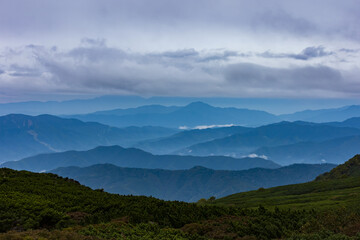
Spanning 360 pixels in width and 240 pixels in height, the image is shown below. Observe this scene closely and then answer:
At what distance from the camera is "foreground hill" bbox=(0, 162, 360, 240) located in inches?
1037

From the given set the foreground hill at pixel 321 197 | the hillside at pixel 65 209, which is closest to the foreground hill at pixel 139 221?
the hillside at pixel 65 209

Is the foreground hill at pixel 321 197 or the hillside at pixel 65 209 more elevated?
the hillside at pixel 65 209

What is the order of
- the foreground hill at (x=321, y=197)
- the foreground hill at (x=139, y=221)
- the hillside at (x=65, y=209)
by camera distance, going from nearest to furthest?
the foreground hill at (x=139, y=221), the hillside at (x=65, y=209), the foreground hill at (x=321, y=197)

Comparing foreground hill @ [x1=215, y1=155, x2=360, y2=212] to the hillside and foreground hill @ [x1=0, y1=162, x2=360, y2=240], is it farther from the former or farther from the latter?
the hillside

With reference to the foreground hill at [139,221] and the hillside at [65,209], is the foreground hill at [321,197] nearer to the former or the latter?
the foreground hill at [139,221]

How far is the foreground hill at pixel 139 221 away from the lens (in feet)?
86.4

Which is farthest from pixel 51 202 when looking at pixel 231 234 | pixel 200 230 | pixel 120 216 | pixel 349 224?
pixel 349 224

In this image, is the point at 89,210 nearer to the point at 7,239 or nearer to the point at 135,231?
the point at 135,231

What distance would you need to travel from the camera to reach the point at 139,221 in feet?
104

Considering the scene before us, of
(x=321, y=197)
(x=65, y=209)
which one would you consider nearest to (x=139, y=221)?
(x=65, y=209)

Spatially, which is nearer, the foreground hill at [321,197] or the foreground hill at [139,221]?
the foreground hill at [139,221]

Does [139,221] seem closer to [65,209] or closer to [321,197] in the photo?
[65,209]

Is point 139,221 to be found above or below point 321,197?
above

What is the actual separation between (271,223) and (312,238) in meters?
7.19
